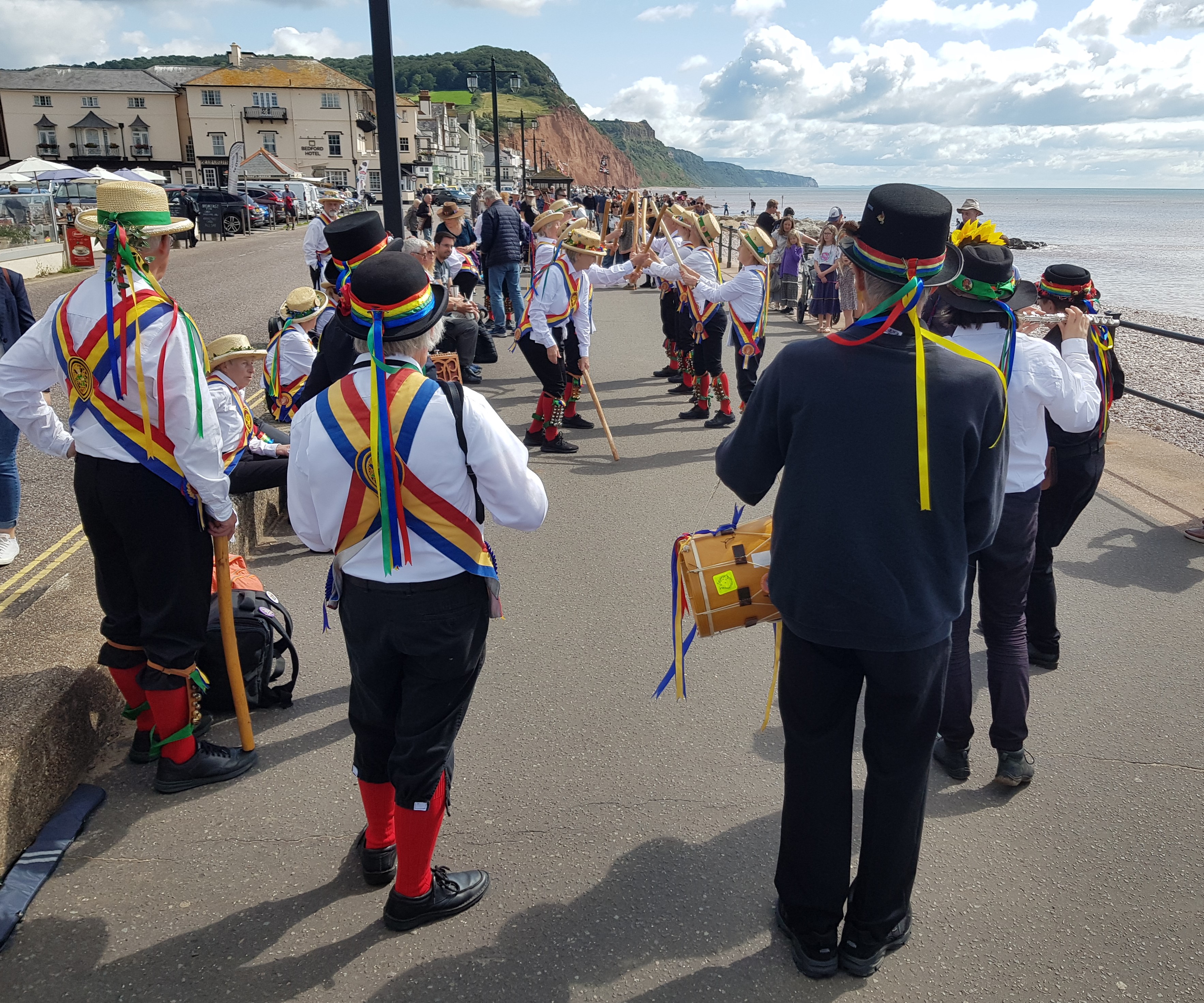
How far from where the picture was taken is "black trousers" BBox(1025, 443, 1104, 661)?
162 inches

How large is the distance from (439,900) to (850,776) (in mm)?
1330

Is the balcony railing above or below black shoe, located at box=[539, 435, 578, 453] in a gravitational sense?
above

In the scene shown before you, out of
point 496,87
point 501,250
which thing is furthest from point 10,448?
point 496,87

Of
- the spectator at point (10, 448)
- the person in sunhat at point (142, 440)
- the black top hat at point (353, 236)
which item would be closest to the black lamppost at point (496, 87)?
the spectator at point (10, 448)

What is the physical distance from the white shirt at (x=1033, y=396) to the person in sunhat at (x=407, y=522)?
1.80m

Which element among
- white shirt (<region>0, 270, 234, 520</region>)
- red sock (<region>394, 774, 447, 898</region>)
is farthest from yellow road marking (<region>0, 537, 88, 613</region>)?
red sock (<region>394, 774, 447, 898</region>)

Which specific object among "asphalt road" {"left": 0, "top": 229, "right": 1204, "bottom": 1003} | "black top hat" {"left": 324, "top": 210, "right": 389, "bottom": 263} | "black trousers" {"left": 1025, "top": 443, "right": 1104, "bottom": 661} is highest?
"black top hat" {"left": 324, "top": 210, "right": 389, "bottom": 263}

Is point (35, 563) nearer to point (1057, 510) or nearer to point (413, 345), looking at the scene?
point (413, 345)

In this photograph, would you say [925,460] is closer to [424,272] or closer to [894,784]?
[894,784]

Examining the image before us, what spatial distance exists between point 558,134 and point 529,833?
185696 mm

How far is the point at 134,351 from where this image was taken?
304 centimetres

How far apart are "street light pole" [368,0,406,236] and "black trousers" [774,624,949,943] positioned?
15.6 ft

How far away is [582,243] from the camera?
319 inches

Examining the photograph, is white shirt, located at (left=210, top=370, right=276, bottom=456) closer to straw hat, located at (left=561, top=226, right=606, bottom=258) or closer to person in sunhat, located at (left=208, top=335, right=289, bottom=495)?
person in sunhat, located at (left=208, top=335, right=289, bottom=495)
